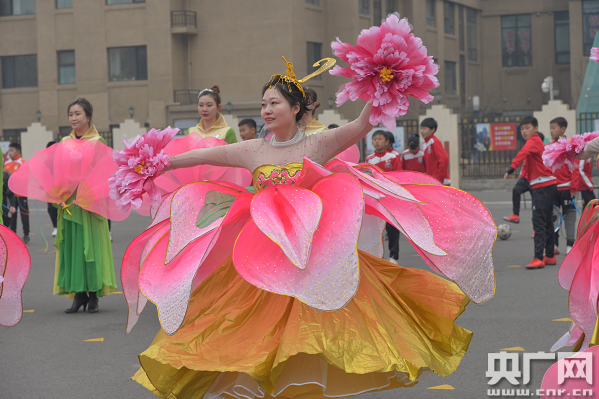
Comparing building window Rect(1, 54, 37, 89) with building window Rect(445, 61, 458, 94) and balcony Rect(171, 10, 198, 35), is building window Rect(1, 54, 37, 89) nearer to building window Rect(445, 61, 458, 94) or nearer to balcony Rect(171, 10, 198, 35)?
balcony Rect(171, 10, 198, 35)

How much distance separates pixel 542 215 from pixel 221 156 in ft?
19.3

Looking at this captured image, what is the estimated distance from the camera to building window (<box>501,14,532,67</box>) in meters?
41.3

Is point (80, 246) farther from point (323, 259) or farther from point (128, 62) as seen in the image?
point (128, 62)

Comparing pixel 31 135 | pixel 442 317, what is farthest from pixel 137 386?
pixel 31 135

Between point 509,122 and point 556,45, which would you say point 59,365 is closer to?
point 509,122

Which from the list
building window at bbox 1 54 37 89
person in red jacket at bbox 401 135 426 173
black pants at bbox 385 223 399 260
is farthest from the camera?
building window at bbox 1 54 37 89

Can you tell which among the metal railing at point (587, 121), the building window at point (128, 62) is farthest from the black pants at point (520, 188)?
the building window at point (128, 62)

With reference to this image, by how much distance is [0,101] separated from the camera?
35.2m

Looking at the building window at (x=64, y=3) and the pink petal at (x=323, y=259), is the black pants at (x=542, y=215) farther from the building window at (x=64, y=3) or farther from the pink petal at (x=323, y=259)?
the building window at (x=64, y=3)

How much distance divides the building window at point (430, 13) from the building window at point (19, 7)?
67.7ft

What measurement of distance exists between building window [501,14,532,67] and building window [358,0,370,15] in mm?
11285

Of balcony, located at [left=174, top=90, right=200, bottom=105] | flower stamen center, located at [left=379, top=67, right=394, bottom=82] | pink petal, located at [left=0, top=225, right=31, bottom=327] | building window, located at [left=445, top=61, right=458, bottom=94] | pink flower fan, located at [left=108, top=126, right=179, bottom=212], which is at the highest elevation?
building window, located at [left=445, top=61, right=458, bottom=94]

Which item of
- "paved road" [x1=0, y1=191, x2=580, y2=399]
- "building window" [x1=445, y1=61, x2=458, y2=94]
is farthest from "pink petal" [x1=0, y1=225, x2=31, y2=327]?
"building window" [x1=445, y1=61, x2=458, y2=94]

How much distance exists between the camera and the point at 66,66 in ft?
112
